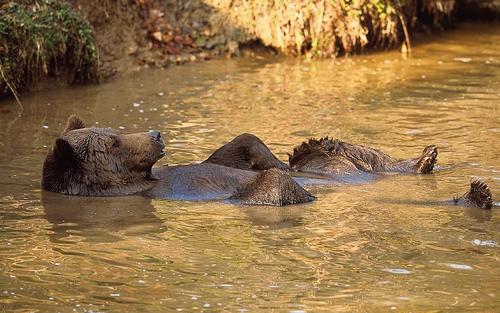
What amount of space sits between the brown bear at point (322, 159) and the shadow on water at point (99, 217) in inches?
46.9

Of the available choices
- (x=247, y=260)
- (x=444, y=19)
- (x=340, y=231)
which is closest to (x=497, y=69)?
(x=444, y=19)

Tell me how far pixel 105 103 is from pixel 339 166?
14.5 feet

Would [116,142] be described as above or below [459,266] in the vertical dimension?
above

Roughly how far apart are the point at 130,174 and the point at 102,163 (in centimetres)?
28

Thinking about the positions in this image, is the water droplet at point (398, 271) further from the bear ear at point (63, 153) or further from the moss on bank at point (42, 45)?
the moss on bank at point (42, 45)

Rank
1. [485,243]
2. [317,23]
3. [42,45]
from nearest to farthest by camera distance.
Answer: [485,243] < [42,45] < [317,23]

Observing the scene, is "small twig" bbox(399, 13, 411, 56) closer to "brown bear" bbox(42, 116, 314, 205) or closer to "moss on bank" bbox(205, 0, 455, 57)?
"moss on bank" bbox(205, 0, 455, 57)

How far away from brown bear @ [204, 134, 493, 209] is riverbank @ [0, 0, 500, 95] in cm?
478

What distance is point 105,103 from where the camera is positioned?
12.8 m

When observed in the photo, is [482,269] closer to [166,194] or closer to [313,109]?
[166,194]

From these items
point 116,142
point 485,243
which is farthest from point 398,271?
point 116,142

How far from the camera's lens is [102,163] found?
855cm

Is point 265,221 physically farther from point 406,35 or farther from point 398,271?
point 406,35

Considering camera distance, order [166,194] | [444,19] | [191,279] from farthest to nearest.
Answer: [444,19] < [166,194] < [191,279]
